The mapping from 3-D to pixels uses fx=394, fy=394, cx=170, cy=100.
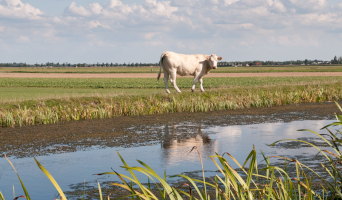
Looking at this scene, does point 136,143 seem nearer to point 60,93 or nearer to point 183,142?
point 183,142

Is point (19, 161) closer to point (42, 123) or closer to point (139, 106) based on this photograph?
point (42, 123)

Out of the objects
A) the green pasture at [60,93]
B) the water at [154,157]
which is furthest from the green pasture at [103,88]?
the water at [154,157]

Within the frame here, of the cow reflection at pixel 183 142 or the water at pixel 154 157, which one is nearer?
the water at pixel 154 157

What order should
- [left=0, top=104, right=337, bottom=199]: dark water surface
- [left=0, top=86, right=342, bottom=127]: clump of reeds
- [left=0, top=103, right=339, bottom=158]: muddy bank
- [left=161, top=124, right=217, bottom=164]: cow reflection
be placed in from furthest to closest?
[left=0, top=86, right=342, bottom=127]: clump of reeds < [left=0, top=103, right=339, bottom=158]: muddy bank < [left=161, top=124, right=217, bottom=164]: cow reflection < [left=0, top=104, right=337, bottom=199]: dark water surface

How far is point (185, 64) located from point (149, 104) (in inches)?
186

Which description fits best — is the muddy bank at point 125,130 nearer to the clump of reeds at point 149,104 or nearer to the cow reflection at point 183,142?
the cow reflection at point 183,142

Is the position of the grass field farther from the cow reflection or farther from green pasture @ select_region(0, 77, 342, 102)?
the cow reflection

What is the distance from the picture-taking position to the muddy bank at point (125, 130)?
10.4 m

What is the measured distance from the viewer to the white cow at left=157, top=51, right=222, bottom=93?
69.8ft

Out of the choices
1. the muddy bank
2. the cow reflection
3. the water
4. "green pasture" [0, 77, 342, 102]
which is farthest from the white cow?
the water

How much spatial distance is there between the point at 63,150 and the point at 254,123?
24.2ft

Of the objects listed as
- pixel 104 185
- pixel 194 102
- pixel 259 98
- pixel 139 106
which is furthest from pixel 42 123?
pixel 259 98

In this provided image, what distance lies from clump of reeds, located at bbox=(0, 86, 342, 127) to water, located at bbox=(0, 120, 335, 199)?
4271 mm

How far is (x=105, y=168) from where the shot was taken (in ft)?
26.2
